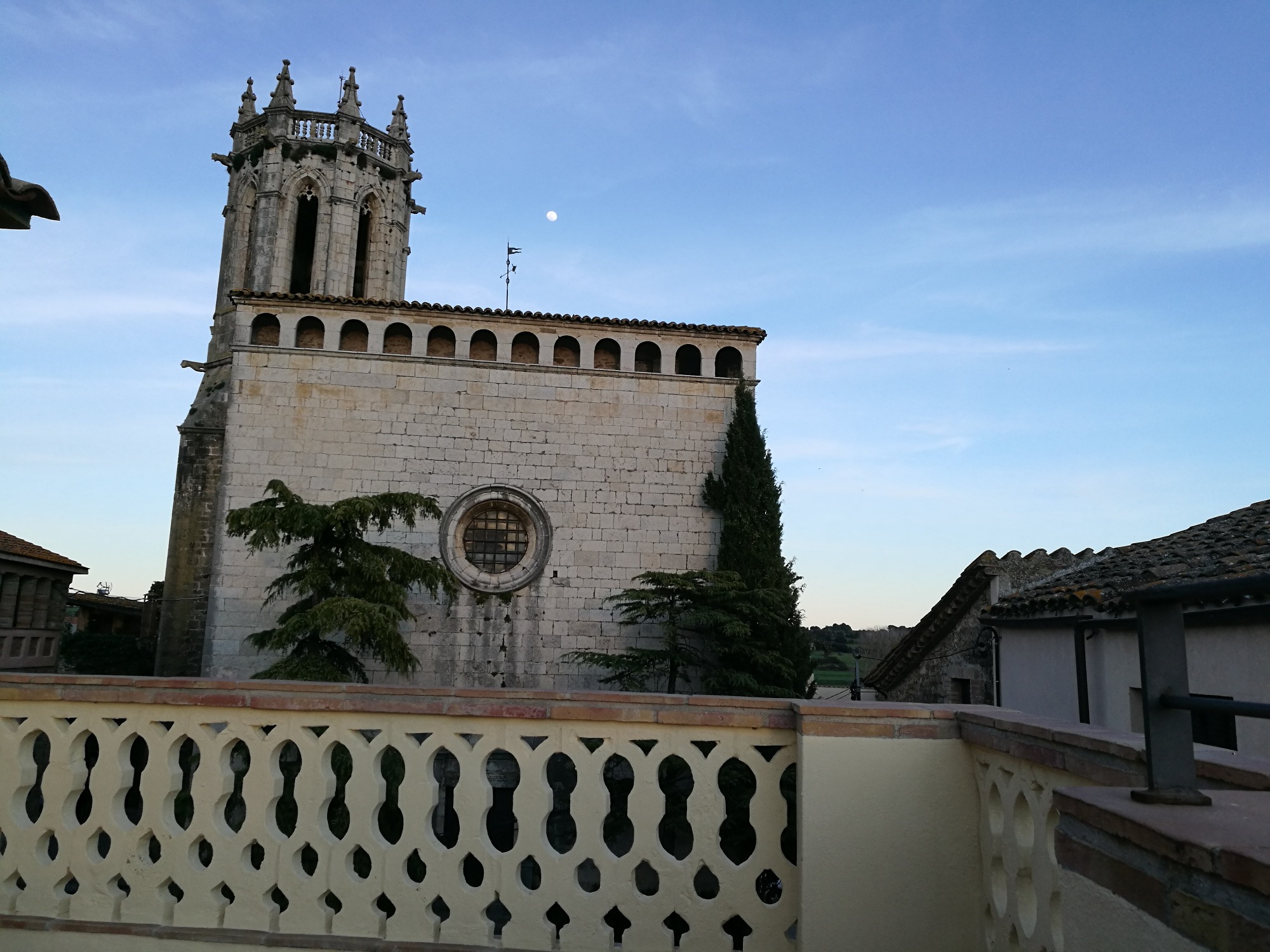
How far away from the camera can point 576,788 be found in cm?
352

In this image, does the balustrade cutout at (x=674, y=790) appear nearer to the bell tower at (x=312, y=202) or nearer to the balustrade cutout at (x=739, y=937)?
the balustrade cutout at (x=739, y=937)

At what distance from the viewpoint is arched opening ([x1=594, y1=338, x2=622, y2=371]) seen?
19141mm

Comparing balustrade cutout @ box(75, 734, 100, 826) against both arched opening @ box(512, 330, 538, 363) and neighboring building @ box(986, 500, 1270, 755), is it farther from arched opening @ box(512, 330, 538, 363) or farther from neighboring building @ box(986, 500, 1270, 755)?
arched opening @ box(512, 330, 538, 363)

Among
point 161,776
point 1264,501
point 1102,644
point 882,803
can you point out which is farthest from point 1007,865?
point 1264,501

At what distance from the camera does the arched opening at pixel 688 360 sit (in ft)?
63.6

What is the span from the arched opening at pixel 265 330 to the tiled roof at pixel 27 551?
10.1 meters

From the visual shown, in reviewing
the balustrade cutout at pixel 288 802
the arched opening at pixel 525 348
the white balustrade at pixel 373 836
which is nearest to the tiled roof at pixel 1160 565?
the white balustrade at pixel 373 836

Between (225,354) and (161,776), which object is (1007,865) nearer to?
(161,776)

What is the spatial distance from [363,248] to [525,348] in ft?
41.1

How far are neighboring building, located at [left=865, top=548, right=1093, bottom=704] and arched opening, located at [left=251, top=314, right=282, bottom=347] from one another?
14.4 meters

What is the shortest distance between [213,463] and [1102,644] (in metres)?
21.9

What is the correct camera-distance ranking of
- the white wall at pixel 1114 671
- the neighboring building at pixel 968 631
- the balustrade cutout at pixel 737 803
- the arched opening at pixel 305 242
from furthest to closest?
the arched opening at pixel 305 242, the neighboring building at pixel 968 631, the balustrade cutout at pixel 737 803, the white wall at pixel 1114 671

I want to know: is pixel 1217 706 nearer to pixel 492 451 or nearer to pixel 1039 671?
pixel 1039 671

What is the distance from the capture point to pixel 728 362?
19562mm
